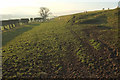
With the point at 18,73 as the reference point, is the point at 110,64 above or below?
above

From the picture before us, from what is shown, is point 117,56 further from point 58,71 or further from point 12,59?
point 12,59

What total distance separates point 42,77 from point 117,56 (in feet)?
31.0

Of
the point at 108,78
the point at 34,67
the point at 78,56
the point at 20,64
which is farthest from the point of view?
the point at 78,56

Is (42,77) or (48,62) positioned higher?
(48,62)

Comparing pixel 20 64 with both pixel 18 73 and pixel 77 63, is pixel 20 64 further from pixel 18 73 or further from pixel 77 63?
pixel 77 63

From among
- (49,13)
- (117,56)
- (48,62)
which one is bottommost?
(48,62)

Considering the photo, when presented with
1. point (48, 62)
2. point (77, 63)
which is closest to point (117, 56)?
point (77, 63)

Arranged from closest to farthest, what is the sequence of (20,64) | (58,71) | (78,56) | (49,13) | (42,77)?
(42,77)
(58,71)
(20,64)
(78,56)
(49,13)

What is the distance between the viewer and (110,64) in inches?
433

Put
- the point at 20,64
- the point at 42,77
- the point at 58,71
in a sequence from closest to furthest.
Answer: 1. the point at 42,77
2. the point at 58,71
3. the point at 20,64

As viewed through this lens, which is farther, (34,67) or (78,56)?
(78,56)

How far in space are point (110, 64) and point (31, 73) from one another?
8.83m

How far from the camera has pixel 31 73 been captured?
10.5 m

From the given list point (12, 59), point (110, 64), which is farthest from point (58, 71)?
point (12, 59)
